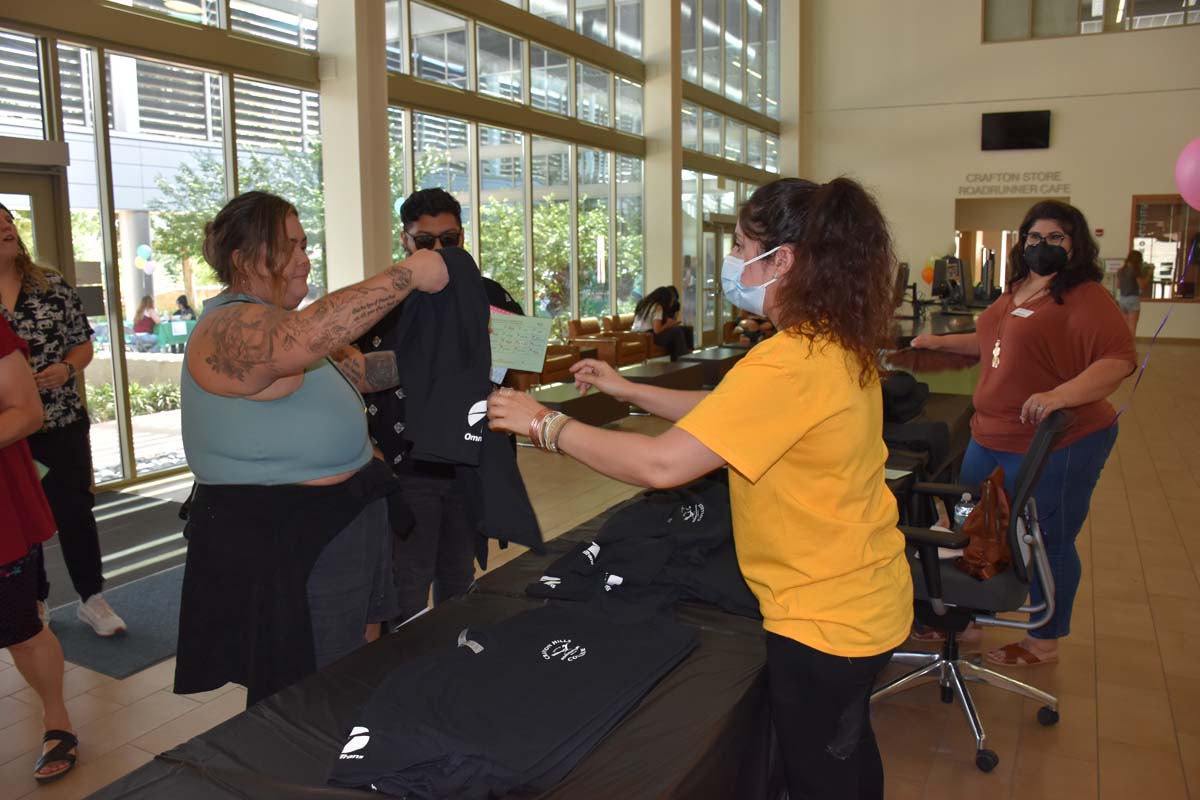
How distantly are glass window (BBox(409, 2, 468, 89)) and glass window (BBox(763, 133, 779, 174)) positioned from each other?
412 inches

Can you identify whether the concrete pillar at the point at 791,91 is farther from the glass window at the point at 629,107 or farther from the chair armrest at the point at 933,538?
the chair armrest at the point at 933,538

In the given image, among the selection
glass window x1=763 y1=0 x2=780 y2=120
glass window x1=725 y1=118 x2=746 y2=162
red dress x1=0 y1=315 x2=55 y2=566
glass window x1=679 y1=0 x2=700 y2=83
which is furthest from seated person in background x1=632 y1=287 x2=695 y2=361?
glass window x1=763 y1=0 x2=780 y2=120

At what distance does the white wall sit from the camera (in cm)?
1694

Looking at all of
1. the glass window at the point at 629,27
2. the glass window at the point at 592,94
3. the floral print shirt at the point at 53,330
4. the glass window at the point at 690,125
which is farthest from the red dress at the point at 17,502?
Answer: the glass window at the point at 690,125

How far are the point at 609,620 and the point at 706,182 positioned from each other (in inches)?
589

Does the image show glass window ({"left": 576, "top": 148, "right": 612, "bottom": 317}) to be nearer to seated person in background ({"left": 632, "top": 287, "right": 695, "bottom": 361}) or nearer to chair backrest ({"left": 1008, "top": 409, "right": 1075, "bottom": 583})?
seated person in background ({"left": 632, "top": 287, "right": 695, "bottom": 361})

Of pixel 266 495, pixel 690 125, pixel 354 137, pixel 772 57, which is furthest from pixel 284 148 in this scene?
pixel 772 57

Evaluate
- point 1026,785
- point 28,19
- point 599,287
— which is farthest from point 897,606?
point 599,287

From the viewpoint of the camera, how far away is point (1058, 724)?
2.99 meters

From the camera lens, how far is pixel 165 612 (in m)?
4.12

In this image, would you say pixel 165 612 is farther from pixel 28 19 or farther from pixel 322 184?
pixel 322 184

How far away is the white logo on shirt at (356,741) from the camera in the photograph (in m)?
1.44

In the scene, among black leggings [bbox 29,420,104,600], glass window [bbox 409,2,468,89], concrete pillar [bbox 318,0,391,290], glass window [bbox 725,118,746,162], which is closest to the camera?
black leggings [bbox 29,420,104,600]

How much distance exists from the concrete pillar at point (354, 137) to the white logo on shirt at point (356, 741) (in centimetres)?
676
